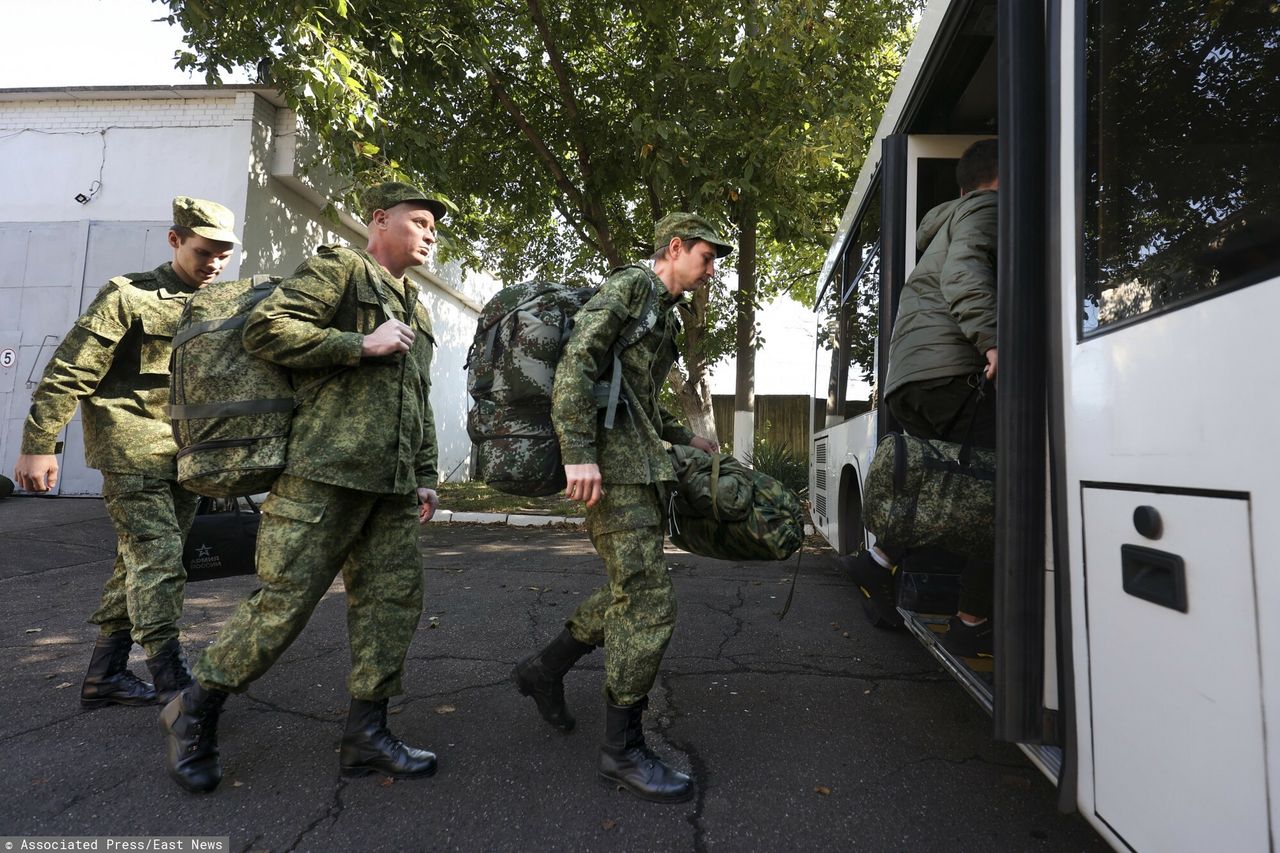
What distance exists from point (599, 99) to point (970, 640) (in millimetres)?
8669

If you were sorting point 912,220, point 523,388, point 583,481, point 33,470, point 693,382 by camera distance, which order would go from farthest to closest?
1. point 693,382
2. point 912,220
3. point 33,470
4. point 523,388
5. point 583,481

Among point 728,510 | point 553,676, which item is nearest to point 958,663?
point 728,510

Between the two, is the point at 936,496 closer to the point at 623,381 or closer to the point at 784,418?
the point at 623,381

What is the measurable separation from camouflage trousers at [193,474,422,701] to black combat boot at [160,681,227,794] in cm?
9

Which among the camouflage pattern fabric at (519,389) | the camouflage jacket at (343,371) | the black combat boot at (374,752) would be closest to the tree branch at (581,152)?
the camouflage jacket at (343,371)

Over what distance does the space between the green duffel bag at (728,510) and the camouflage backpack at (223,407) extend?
4.07 ft

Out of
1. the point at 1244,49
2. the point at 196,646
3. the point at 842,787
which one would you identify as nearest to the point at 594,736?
the point at 842,787

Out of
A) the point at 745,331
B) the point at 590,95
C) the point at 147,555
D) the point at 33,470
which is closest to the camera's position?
the point at 33,470

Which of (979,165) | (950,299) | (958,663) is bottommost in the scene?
(958,663)

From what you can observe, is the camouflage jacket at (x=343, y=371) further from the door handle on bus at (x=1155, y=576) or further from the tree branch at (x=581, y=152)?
the tree branch at (x=581, y=152)

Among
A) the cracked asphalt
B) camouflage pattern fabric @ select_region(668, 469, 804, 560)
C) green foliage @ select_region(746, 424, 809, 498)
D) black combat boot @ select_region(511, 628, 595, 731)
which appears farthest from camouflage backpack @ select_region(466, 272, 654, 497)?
green foliage @ select_region(746, 424, 809, 498)

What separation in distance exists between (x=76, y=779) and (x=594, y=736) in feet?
5.28

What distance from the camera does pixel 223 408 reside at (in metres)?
2.19

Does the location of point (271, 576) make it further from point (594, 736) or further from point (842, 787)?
point (842, 787)
